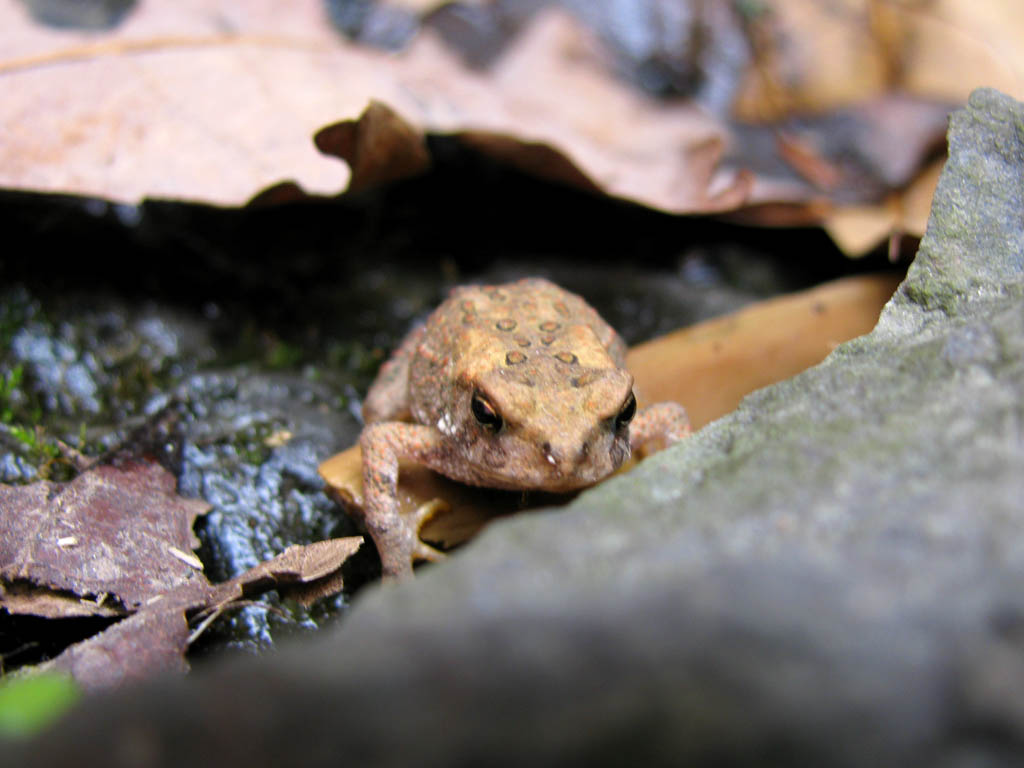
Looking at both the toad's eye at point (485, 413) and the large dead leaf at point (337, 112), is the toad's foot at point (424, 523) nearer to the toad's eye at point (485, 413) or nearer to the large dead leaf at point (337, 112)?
the toad's eye at point (485, 413)

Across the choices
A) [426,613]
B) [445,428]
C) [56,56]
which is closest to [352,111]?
[56,56]

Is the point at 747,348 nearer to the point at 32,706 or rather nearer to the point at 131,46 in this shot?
the point at 32,706

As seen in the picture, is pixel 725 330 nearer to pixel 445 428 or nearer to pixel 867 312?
pixel 867 312

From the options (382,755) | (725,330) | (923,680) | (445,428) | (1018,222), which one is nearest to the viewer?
(382,755)

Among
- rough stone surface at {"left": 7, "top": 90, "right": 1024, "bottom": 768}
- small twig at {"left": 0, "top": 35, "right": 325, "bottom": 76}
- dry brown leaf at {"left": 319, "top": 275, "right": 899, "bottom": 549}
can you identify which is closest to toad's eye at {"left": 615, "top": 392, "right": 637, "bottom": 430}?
dry brown leaf at {"left": 319, "top": 275, "right": 899, "bottom": 549}

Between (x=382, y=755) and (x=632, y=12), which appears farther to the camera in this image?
(x=632, y=12)

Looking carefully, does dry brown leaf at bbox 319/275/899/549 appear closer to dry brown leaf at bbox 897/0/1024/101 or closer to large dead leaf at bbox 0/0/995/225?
large dead leaf at bbox 0/0/995/225
